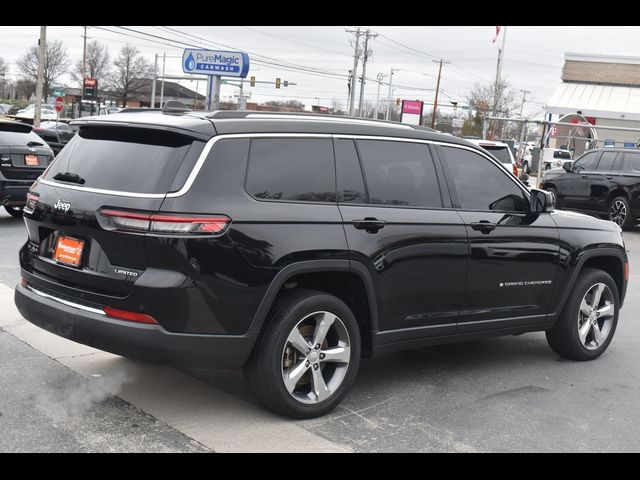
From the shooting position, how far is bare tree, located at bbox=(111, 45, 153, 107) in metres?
90.4

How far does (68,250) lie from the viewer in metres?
4.47

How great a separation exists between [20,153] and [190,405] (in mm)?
8754

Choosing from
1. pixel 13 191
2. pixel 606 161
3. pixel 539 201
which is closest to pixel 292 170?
pixel 539 201

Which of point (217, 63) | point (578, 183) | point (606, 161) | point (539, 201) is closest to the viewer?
point (539, 201)

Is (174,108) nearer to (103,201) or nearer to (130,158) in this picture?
(130,158)

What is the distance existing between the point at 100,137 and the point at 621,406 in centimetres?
388

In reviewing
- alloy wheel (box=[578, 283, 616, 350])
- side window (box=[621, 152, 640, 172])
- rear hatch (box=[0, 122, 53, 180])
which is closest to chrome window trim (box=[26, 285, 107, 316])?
alloy wheel (box=[578, 283, 616, 350])

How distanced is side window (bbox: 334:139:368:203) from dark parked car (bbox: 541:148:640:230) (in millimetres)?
13874

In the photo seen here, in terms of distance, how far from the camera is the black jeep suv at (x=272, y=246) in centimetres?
416

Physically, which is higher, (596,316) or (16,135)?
(16,135)

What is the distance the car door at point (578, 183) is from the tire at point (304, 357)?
48.5 ft

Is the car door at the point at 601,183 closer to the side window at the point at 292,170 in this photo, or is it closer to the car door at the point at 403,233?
the car door at the point at 403,233
